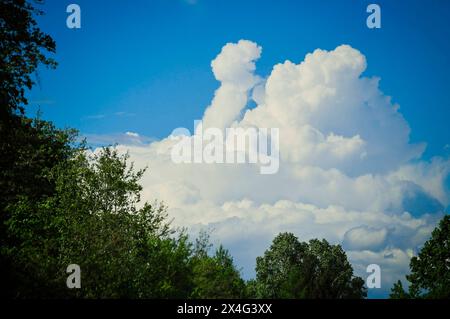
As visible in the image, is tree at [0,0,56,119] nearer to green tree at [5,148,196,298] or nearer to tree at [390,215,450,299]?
green tree at [5,148,196,298]

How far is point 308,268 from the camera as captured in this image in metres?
79.1

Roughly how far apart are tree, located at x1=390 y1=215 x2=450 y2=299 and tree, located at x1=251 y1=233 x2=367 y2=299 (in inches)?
766

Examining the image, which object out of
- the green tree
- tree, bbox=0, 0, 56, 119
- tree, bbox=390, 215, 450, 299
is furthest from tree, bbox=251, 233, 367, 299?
tree, bbox=0, 0, 56, 119

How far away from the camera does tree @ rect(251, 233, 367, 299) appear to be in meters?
78.6

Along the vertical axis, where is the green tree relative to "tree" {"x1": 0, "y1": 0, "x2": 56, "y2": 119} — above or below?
below

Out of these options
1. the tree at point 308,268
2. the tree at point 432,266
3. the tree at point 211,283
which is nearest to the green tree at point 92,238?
the tree at point 211,283

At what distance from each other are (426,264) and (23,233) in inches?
1745

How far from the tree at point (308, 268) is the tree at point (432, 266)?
766 inches

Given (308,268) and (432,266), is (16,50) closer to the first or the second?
(432,266)

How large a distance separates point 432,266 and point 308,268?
24.7 meters

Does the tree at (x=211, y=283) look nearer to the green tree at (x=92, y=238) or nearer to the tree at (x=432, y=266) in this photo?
the green tree at (x=92, y=238)

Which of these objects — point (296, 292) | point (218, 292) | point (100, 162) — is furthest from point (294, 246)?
point (100, 162)

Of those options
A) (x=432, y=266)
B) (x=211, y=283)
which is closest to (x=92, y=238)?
(x=211, y=283)

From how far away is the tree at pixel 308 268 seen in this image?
78562 millimetres
